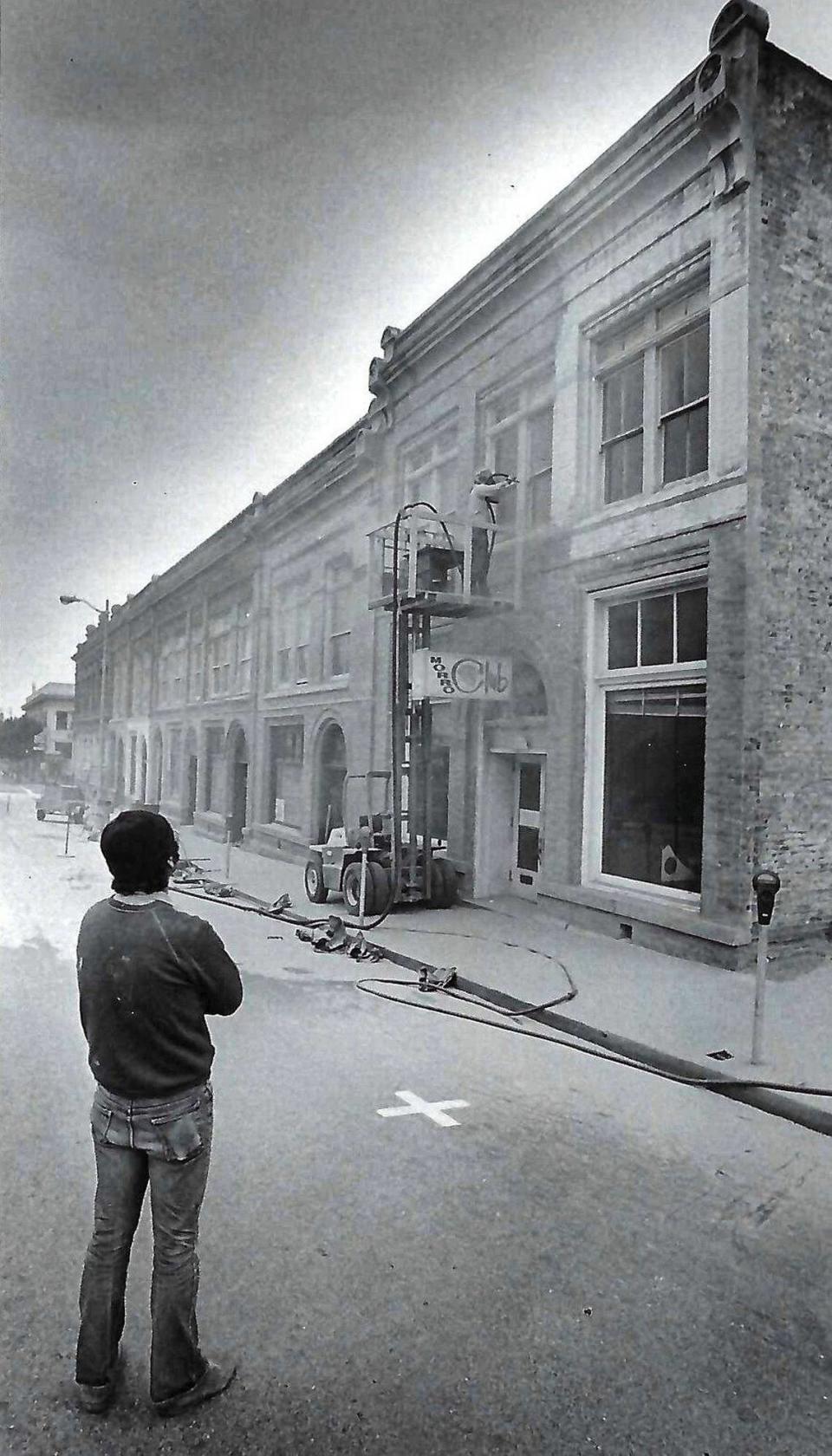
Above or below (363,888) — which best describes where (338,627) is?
above

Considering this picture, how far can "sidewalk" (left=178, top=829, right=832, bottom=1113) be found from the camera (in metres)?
5.13

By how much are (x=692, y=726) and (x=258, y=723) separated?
12.3 ft

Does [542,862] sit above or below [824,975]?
above

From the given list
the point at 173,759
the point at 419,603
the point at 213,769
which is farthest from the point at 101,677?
the point at 419,603

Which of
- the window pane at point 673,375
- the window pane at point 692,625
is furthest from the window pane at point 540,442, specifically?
the window pane at point 692,625

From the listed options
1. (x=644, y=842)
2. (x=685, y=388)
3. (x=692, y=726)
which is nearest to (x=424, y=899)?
(x=644, y=842)

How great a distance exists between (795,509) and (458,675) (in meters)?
3.68

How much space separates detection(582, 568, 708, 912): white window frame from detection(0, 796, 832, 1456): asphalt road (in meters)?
3.32

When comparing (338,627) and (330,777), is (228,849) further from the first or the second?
(330,777)

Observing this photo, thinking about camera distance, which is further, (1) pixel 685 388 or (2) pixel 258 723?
(1) pixel 685 388

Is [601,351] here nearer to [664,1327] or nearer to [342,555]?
[342,555]

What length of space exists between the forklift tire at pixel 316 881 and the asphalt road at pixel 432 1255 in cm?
394

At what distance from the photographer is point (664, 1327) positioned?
258 cm

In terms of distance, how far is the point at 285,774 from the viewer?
837 cm
